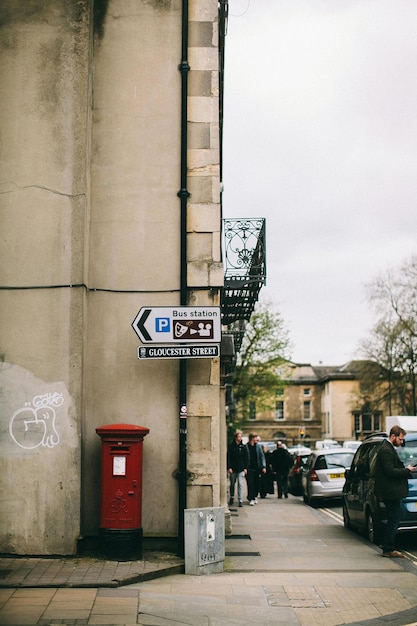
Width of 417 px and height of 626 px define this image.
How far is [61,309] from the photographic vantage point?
1072 centimetres

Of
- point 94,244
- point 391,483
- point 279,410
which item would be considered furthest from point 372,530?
point 279,410

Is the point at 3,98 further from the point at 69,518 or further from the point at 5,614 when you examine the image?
the point at 5,614

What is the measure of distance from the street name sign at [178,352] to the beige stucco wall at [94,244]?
1.50ft

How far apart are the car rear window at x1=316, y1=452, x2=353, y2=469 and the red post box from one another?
13716 millimetres

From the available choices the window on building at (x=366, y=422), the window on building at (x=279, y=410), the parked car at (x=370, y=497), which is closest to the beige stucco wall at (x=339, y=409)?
the window on building at (x=366, y=422)

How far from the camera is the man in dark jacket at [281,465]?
25.6 m

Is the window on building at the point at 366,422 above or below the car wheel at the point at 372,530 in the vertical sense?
above

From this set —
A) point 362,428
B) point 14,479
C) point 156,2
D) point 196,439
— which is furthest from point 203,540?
point 362,428

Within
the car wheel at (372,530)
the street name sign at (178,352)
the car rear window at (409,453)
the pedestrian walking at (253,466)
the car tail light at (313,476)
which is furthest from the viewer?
the car tail light at (313,476)

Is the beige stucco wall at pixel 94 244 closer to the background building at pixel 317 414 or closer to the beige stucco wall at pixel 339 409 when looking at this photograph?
the background building at pixel 317 414

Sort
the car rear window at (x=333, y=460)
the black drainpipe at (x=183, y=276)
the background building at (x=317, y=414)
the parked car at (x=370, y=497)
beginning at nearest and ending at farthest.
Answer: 1. the black drainpipe at (x=183, y=276)
2. the parked car at (x=370, y=497)
3. the car rear window at (x=333, y=460)
4. the background building at (x=317, y=414)

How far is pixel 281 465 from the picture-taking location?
84.9 ft

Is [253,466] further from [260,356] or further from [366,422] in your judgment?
[366,422]

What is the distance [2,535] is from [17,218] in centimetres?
413
